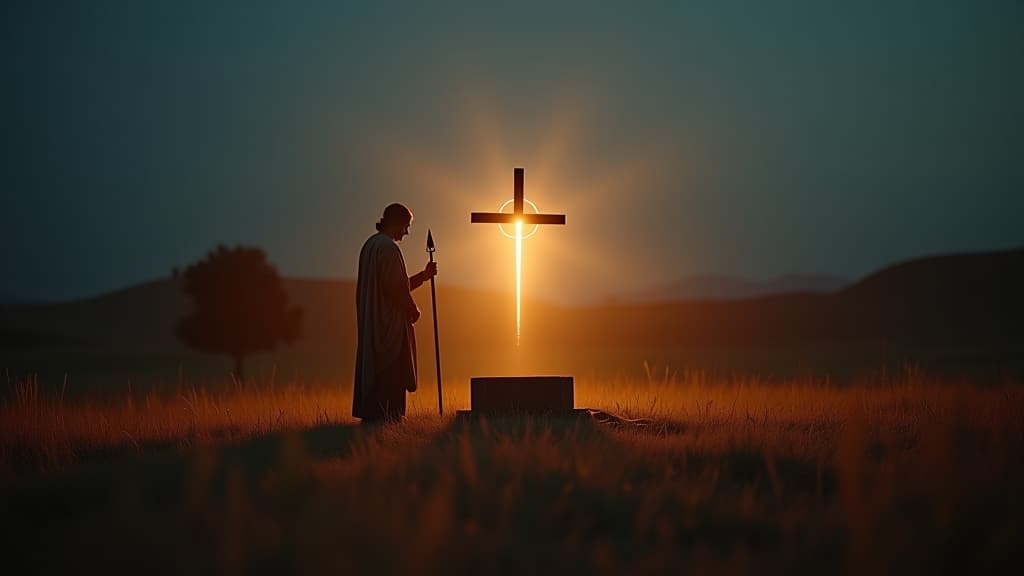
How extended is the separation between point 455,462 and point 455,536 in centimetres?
189

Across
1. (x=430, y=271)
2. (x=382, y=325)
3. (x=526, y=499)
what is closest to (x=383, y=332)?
(x=382, y=325)

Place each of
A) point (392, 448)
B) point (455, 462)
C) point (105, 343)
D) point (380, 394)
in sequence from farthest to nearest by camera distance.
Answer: point (105, 343) < point (380, 394) < point (392, 448) < point (455, 462)

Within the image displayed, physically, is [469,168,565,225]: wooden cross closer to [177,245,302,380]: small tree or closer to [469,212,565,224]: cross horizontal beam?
[469,212,565,224]: cross horizontal beam

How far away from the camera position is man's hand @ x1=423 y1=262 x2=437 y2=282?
12298 millimetres

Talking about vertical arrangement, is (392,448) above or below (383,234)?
below

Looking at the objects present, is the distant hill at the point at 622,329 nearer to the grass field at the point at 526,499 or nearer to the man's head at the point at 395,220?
the man's head at the point at 395,220

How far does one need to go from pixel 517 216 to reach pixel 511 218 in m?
0.09

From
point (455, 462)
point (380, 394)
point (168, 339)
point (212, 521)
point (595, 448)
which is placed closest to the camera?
point (212, 521)

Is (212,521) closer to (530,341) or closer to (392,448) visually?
(392,448)

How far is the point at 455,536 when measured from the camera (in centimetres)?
591

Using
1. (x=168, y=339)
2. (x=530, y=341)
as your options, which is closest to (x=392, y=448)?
(x=530, y=341)

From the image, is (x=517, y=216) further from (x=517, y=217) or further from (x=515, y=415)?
(x=515, y=415)

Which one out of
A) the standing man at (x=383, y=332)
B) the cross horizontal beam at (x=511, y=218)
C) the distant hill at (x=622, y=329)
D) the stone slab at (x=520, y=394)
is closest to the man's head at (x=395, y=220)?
the standing man at (x=383, y=332)

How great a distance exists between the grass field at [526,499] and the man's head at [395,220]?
264cm
